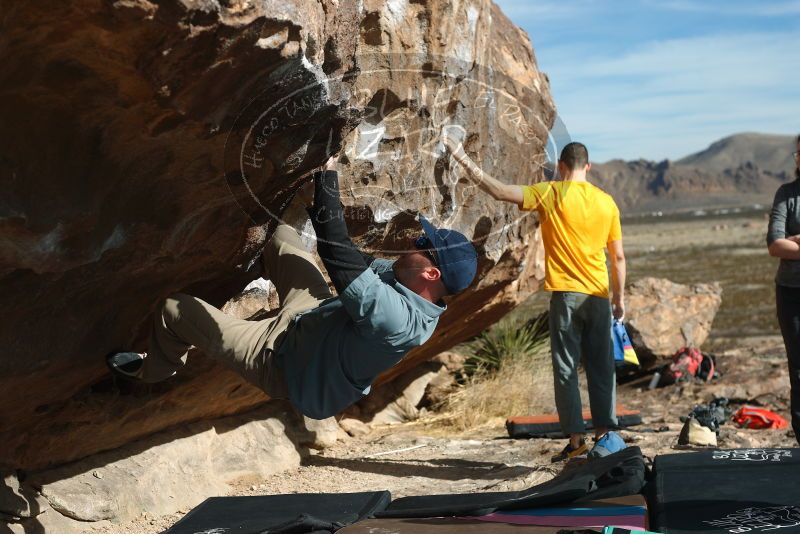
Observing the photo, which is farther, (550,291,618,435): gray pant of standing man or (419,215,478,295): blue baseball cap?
(550,291,618,435): gray pant of standing man

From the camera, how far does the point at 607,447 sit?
6.14 m

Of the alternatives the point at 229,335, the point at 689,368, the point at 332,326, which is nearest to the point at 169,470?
the point at 229,335

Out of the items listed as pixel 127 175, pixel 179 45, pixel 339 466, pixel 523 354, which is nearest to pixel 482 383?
pixel 523 354

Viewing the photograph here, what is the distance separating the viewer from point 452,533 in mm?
4680

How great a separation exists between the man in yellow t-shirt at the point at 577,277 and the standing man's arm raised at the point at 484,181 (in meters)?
0.02

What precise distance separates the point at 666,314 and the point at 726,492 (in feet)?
22.7

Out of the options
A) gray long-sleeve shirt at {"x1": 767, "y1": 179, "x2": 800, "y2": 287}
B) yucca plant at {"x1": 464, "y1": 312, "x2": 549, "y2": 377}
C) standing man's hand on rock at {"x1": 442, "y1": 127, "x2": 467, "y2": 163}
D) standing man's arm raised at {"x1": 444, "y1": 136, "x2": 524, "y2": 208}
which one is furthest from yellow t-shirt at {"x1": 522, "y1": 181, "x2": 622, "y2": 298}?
yucca plant at {"x1": 464, "y1": 312, "x2": 549, "y2": 377}

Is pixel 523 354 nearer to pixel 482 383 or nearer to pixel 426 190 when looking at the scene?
pixel 482 383

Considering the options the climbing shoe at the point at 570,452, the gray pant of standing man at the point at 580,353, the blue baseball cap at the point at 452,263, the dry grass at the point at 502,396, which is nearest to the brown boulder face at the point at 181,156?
the blue baseball cap at the point at 452,263

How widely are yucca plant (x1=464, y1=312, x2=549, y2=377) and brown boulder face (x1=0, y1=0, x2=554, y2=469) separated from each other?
9.90 feet

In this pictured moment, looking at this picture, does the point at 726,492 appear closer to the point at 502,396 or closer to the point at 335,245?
the point at 335,245

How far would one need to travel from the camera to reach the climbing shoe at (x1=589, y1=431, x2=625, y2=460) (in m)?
6.04

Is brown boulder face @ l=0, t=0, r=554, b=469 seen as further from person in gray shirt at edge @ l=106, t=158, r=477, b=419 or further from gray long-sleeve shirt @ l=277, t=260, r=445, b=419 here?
gray long-sleeve shirt @ l=277, t=260, r=445, b=419

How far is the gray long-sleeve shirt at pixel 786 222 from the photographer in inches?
257
